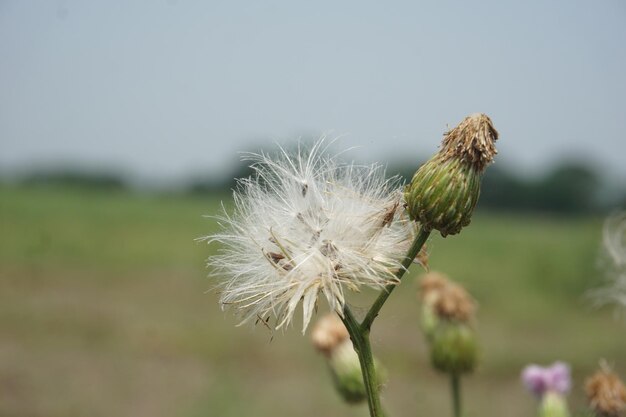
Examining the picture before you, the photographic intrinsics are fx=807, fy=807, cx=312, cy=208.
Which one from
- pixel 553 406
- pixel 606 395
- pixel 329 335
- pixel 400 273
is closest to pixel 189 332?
pixel 329 335

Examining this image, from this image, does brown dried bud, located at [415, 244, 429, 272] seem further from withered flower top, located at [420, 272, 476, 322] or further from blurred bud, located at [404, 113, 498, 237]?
withered flower top, located at [420, 272, 476, 322]

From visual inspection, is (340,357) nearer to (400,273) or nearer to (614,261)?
(614,261)

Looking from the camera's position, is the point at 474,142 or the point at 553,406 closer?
the point at 474,142

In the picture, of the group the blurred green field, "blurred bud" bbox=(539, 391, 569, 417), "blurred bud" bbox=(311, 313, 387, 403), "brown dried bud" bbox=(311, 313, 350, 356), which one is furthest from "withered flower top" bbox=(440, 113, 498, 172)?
the blurred green field

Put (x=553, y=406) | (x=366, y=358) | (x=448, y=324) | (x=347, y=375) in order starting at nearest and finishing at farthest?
(x=366, y=358)
(x=553, y=406)
(x=347, y=375)
(x=448, y=324)

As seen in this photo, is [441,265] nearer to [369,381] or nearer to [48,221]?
[48,221]

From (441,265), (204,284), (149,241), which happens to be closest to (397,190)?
(204,284)

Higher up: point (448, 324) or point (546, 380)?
point (546, 380)
